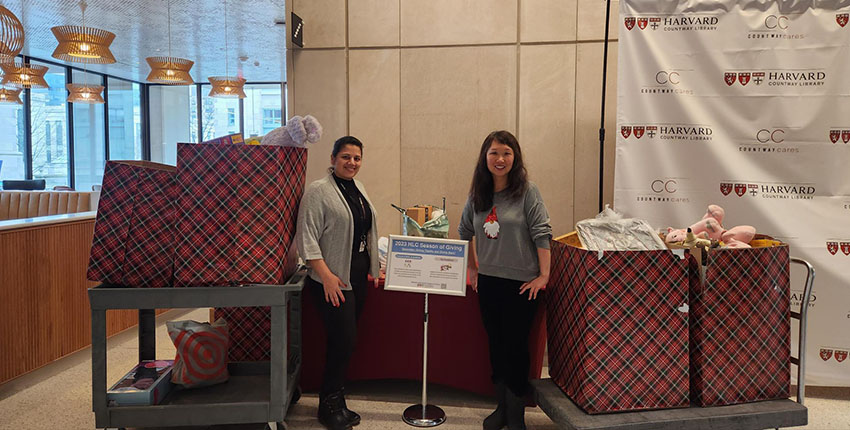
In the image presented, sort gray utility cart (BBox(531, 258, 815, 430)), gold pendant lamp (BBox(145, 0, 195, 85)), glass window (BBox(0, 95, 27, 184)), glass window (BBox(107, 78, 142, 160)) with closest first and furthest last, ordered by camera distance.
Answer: gray utility cart (BBox(531, 258, 815, 430)) → gold pendant lamp (BBox(145, 0, 195, 85)) → glass window (BBox(0, 95, 27, 184)) → glass window (BBox(107, 78, 142, 160))

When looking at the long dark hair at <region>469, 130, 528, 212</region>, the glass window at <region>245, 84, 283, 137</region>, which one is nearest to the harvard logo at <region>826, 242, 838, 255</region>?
the long dark hair at <region>469, 130, 528, 212</region>

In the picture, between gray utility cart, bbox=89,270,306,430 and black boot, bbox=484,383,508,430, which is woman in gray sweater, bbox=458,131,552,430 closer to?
black boot, bbox=484,383,508,430

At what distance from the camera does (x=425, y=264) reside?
116 inches

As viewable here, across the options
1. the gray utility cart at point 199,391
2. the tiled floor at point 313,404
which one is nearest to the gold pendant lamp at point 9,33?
the tiled floor at point 313,404

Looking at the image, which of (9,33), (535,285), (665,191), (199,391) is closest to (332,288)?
(199,391)

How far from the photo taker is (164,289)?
8.36 feet

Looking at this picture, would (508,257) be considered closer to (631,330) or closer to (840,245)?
(631,330)

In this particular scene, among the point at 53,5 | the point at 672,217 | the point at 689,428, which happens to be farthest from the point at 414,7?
the point at 53,5

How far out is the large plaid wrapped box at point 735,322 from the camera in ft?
8.67

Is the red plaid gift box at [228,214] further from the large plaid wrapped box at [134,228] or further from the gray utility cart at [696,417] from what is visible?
the gray utility cart at [696,417]

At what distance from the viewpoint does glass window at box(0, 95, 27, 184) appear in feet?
34.9

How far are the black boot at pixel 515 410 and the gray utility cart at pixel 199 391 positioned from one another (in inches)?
44.4

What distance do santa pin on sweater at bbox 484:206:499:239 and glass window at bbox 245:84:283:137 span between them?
1141 centimetres

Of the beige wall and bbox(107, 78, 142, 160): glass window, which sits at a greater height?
bbox(107, 78, 142, 160): glass window
